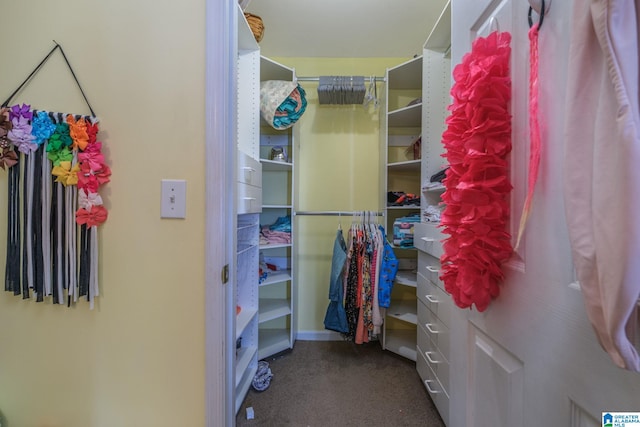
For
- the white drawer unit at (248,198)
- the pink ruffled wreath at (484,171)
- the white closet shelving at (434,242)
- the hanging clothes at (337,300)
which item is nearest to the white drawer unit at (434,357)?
the white closet shelving at (434,242)

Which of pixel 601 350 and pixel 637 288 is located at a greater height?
pixel 637 288

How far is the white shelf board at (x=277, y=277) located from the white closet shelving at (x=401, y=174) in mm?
874

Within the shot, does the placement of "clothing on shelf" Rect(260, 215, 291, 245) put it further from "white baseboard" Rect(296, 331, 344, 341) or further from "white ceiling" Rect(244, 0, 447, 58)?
"white ceiling" Rect(244, 0, 447, 58)

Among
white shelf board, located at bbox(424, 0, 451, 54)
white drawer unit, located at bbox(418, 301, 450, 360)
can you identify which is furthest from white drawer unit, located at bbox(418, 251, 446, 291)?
white shelf board, located at bbox(424, 0, 451, 54)

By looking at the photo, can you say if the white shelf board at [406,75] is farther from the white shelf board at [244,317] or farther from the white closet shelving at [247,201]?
the white shelf board at [244,317]

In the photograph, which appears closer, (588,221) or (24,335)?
(588,221)

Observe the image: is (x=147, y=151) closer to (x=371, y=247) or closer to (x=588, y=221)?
(x=588, y=221)

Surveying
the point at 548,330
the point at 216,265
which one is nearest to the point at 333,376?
the point at 216,265

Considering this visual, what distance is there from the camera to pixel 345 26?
190cm

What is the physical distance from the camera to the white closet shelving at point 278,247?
201cm

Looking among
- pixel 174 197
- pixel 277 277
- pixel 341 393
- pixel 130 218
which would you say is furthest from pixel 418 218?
pixel 130 218

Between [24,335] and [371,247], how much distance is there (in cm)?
173

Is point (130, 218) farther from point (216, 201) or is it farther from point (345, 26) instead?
point (345, 26)

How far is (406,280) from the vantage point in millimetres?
1902
